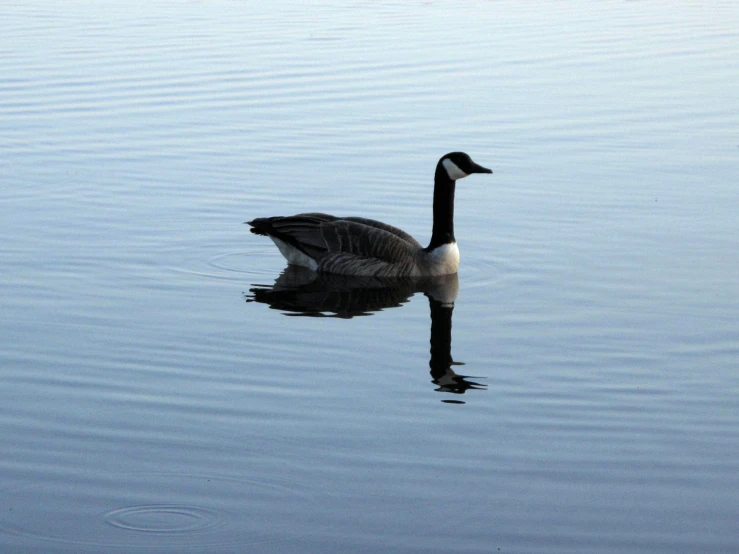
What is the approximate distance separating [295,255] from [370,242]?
100cm

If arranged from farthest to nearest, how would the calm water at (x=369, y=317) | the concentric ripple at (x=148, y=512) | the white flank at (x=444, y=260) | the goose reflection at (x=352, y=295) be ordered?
the white flank at (x=444, y=260), the goose reflection at (x=352, y=295), the calm water at (x=369, y=317), the concentric ripple at (x=148, y=512)

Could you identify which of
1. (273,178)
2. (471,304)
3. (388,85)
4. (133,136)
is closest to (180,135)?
(133,136)

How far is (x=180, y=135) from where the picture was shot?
21.4 meters

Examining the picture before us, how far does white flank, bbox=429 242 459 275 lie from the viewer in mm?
14508

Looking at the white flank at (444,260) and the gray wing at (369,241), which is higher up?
the gray wing at (369,241)

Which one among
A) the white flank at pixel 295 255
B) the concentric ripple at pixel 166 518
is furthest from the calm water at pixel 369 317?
the white flank at pixel 295 255

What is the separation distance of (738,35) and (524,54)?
718 centimetres

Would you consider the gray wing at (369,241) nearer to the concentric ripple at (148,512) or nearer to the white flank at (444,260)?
the white flank at (444,260)

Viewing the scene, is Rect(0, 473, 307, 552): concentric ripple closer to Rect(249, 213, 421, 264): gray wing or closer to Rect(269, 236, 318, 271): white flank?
Rect(249, 213, 421, 264): gray wing

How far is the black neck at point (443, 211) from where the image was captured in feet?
48.2

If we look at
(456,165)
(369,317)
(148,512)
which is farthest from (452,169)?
(148,512)

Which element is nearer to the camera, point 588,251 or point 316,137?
point 588,251

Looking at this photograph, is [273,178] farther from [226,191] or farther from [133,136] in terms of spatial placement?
[133,136]

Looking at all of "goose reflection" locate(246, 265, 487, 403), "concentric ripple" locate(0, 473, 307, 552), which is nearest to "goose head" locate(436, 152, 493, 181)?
"goose reflection" locate(246, 265, 487, 403)
